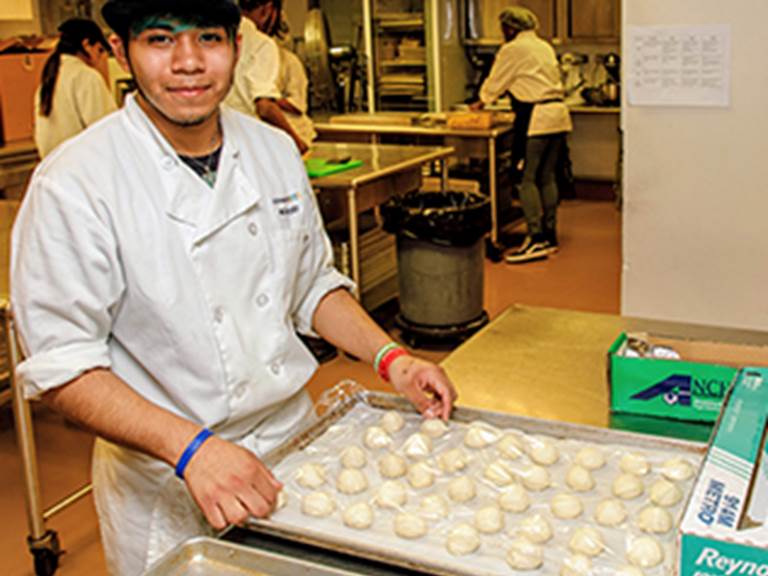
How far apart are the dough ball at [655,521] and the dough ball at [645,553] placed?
0.15ft

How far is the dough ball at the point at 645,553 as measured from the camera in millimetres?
1231

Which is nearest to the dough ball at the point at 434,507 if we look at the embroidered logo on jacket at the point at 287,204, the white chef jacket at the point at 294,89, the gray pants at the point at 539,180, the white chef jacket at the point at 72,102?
the embroidered logo on jacket at the point at 287,204

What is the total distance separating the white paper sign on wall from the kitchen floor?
1935 mm

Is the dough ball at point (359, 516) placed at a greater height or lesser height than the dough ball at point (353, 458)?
lesser

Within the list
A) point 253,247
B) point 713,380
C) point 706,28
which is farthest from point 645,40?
point 253,247

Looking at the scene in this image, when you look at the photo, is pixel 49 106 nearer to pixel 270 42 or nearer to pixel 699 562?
pixel 270 42

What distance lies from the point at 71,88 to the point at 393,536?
393cm

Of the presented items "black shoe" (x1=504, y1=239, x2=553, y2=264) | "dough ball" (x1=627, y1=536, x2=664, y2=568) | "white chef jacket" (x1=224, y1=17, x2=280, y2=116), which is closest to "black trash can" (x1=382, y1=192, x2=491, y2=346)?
"white chef jacket" (x1=224, y1=17, x2=280, y2=116)

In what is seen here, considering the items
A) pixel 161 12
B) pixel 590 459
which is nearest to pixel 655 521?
pixel 590 459

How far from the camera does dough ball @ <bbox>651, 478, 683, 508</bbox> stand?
1371 mm

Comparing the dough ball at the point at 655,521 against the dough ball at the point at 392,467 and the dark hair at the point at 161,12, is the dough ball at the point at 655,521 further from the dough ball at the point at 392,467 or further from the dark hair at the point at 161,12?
the dark hair at the point at 161,12

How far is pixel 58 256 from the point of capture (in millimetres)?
1472

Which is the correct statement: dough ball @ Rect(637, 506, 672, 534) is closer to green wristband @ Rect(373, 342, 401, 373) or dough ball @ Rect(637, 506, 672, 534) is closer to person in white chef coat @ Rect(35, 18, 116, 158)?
green wristband @ Rect(373, 342, 401, 373)

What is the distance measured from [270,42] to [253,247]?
325 centimetres
